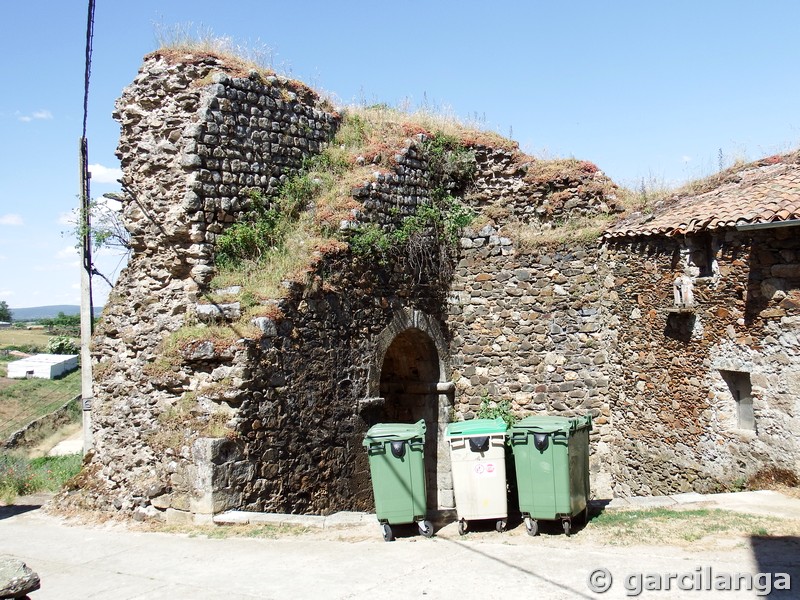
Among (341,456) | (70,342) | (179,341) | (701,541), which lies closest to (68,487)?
(179,341)

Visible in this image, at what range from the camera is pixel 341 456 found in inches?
420

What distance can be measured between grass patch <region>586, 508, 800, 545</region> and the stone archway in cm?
521

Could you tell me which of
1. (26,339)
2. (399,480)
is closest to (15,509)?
(399,480)

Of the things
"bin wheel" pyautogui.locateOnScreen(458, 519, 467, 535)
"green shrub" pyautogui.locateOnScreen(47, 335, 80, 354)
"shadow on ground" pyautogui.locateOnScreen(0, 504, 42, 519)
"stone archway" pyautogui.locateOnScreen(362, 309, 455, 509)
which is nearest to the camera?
"bin wheel" pyautogui.locateOnScreen(458, 519, 467, 535)

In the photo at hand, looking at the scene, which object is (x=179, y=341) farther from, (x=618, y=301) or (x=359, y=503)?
(x=618, y=301)

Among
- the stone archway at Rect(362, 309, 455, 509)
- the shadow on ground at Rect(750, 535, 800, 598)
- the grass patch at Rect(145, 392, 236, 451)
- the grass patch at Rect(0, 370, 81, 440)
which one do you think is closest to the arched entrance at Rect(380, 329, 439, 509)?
the stone archway at Rect(362, 309, 455, 509)

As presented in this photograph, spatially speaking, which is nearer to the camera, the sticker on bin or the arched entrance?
the sticker on bin

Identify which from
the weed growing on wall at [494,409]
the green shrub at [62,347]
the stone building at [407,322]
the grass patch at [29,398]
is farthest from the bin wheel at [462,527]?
the green shrub at [62,347]

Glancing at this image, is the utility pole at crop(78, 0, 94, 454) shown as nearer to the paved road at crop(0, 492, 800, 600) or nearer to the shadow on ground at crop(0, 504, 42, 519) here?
the shadow on ground at crop(0, 504, 42, 519)

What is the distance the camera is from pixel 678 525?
309 inches

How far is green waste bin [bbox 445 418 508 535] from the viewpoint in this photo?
8016 mm

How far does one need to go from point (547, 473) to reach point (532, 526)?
1.96 ft

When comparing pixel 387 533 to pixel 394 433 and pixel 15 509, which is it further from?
pixel 15 509

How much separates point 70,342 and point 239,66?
49.0m
